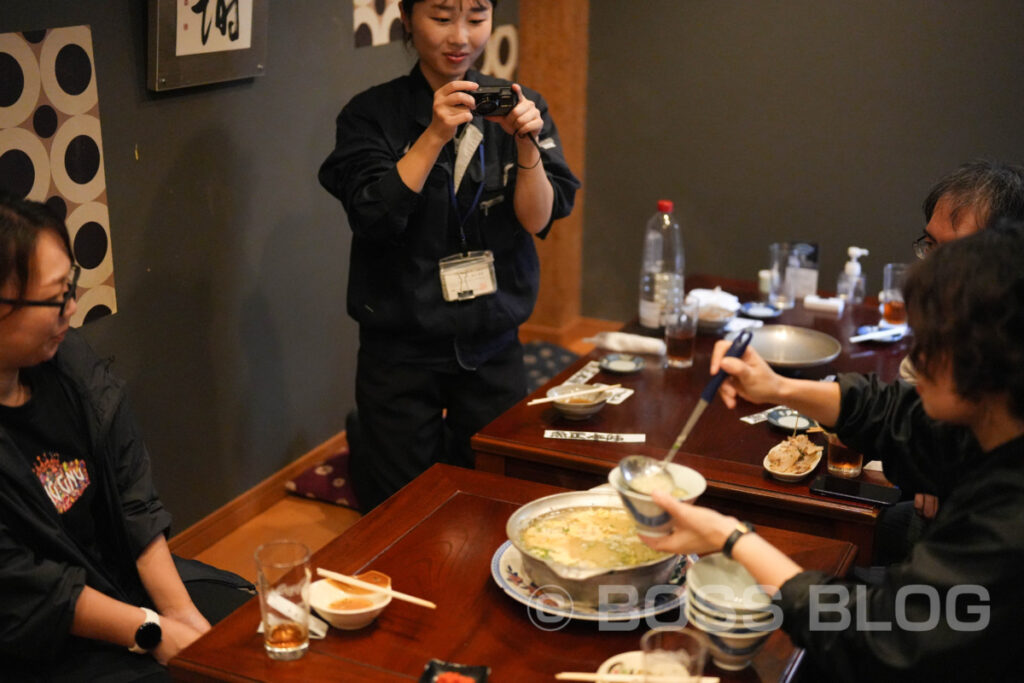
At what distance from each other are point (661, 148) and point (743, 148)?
0.39m

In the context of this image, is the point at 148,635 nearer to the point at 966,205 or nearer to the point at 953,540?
the point at 953,540

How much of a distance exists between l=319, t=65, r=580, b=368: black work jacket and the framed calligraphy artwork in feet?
1.85

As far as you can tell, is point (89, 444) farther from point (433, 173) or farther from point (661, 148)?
point (661, 148)

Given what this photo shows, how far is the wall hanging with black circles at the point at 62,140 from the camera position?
2291 millimetres

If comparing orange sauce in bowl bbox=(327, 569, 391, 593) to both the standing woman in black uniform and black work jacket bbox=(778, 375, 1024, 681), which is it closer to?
black work jacket bbox=(778, 375, 1024, 681)

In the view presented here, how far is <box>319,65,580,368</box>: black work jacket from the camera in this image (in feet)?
7.83

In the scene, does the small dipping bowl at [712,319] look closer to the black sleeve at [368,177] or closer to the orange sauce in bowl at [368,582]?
the black sleeve at [368,177]

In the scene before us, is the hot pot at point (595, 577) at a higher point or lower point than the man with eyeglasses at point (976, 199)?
lower

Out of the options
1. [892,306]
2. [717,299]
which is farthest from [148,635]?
[892,306]

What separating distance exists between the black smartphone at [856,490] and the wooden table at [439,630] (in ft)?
0.65

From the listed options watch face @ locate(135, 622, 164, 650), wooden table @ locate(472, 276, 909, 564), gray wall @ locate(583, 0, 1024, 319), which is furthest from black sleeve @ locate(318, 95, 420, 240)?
gray wall @ locate(583, 0, 1024, 319)

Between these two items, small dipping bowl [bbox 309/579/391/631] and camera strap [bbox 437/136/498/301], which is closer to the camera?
small dipping bowl [bbox 309/579/391/631]

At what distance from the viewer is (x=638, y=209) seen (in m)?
4.86

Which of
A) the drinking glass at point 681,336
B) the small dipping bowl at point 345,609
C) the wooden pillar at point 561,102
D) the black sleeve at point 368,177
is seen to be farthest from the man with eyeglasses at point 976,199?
the wooden pillar at point 561,102
